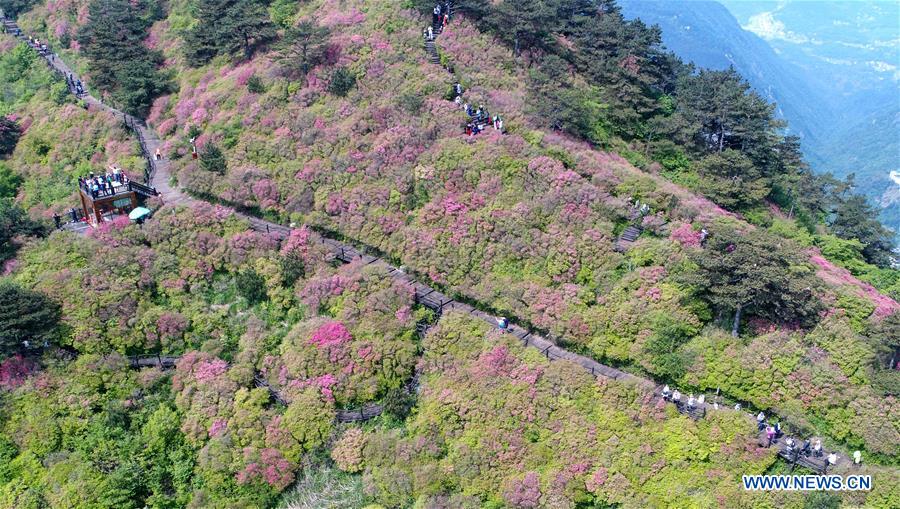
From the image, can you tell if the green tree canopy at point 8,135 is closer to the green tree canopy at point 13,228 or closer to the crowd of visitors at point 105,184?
the green tree canopy at point 13,228

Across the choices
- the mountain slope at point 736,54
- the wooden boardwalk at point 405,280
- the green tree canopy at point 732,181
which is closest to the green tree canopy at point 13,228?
the wooden boardwalk at point 405,280

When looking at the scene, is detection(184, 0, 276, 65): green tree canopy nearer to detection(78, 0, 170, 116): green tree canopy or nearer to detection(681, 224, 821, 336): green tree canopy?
detection(78, 0, 170, 116): green tree canopy

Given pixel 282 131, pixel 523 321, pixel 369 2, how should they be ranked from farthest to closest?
pixel 369 2 → pixel 282 131 → pixel 523 321

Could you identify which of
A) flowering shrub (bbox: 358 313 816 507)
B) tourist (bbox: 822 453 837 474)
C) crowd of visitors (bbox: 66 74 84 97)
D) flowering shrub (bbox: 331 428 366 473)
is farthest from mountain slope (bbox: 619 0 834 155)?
flowering shrub (bbox: 331 428 366 473)

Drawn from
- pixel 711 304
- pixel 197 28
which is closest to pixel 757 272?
pixel 711 304

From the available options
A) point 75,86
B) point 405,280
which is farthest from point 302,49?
point 75,86

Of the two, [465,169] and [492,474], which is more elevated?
[465,169]

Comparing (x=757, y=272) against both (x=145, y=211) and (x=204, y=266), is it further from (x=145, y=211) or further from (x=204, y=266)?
(x=145, y=211)
